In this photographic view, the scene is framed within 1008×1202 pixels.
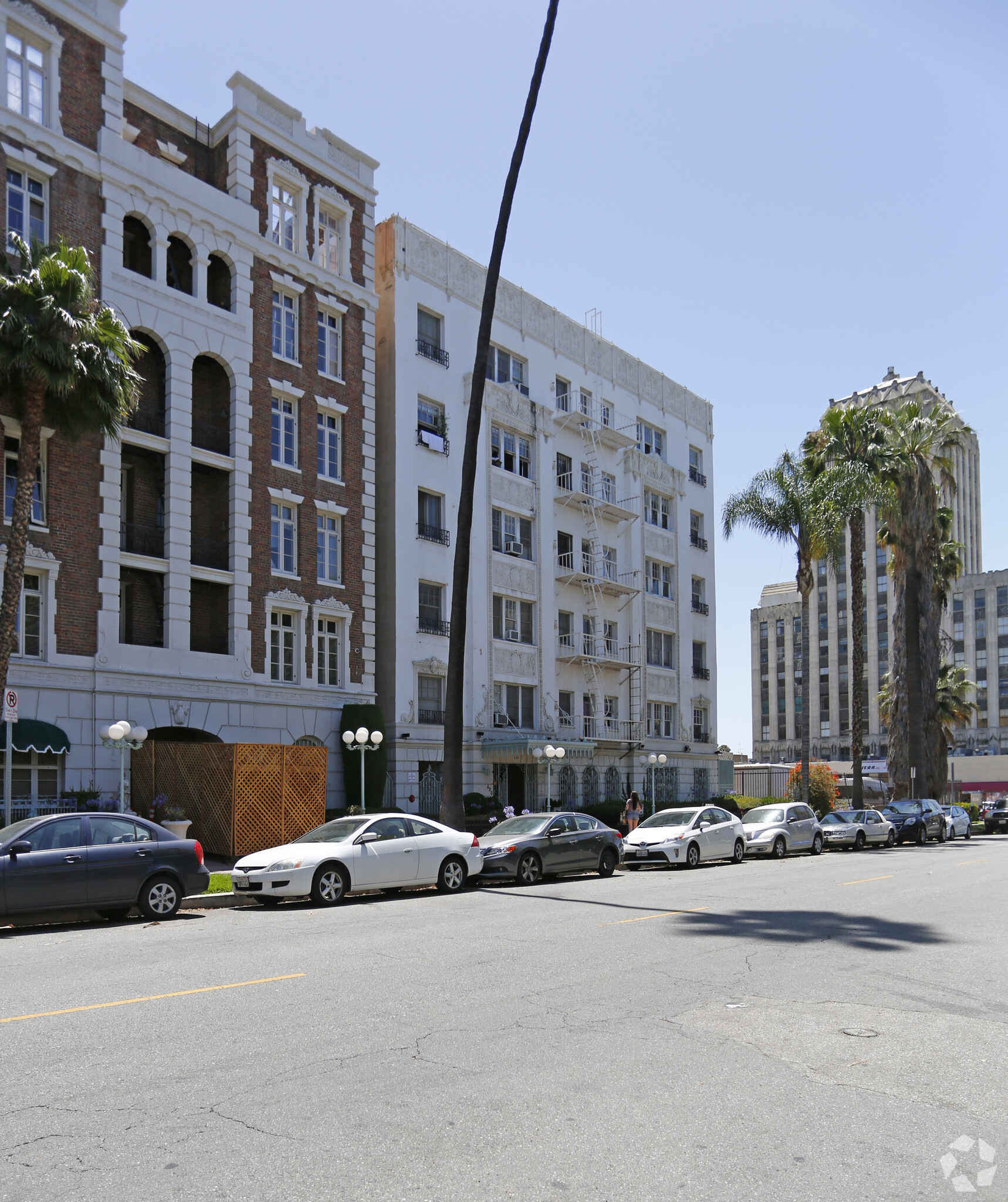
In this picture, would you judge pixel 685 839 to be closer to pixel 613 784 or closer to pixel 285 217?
pixel 613 784

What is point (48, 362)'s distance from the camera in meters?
21.3

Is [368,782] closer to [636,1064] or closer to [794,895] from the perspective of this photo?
[794,895]

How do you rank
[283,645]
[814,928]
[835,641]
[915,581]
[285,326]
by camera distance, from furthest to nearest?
[835,641] < [915,581] < [285,326] < [283,645] < [814,928]

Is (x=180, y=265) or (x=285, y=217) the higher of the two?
(x=285, y=217)

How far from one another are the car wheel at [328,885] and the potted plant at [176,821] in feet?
23.1

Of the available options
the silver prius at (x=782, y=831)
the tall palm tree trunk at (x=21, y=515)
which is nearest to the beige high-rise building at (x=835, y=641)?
the silver prius at (x=782, y=831)

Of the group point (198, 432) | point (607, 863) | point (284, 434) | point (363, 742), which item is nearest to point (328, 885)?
point (607, 863)

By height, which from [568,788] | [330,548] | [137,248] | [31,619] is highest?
[137,248]

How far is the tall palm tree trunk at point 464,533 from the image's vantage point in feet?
68.3

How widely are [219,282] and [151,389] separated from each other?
4144mm

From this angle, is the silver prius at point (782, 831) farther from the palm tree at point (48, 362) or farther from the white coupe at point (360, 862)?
the palm tree at point (48, 362)

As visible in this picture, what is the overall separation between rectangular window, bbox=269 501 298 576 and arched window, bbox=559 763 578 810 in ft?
44.9

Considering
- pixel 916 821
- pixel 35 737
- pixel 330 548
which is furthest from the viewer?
pixel 916 821

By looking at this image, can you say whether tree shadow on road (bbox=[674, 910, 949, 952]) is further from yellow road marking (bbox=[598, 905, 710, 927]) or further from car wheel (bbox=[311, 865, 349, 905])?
car wheel (bbox=[311, 865, 349, 905])
